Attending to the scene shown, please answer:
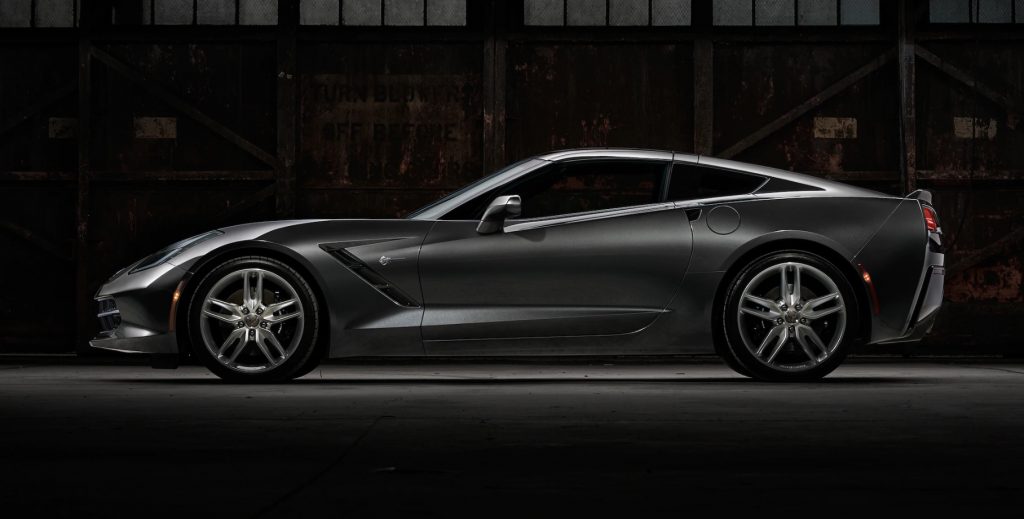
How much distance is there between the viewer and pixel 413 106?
522 inches

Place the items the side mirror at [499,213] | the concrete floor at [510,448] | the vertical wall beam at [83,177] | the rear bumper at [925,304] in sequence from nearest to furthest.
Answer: the concrete floor at [510,448]
the side mirror at [499,213]
the rear bumper at [925,304]
the vertical wall beam at [83,177]

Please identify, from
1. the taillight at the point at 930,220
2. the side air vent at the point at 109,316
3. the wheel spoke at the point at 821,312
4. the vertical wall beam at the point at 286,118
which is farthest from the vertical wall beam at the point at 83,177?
the taillight at the point at 930,220

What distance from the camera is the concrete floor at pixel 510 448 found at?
4211 millimetres

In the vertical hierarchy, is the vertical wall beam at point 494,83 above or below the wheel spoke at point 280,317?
above

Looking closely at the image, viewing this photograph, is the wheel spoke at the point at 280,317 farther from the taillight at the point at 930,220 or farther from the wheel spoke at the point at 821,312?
the taillight at the point at 930,220

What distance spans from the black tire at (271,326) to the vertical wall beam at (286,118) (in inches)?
195

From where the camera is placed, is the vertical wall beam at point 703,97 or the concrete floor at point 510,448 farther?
the vertical wall beam at point 703,97

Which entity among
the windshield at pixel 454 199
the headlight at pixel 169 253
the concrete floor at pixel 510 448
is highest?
the windshield at pixel 454 199

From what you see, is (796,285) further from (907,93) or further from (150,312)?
(907,93)

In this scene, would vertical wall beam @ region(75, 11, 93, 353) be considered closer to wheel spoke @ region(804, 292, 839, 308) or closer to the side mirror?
the side mirror

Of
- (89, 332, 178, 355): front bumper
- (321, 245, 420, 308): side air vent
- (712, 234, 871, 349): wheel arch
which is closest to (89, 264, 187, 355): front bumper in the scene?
(89, 332, 178, 355): front bumper

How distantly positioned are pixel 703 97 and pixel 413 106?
8.21 ft

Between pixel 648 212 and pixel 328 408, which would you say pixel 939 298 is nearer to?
pixel 648 212

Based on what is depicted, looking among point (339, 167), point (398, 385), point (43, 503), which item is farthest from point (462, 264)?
point (339, 167)
